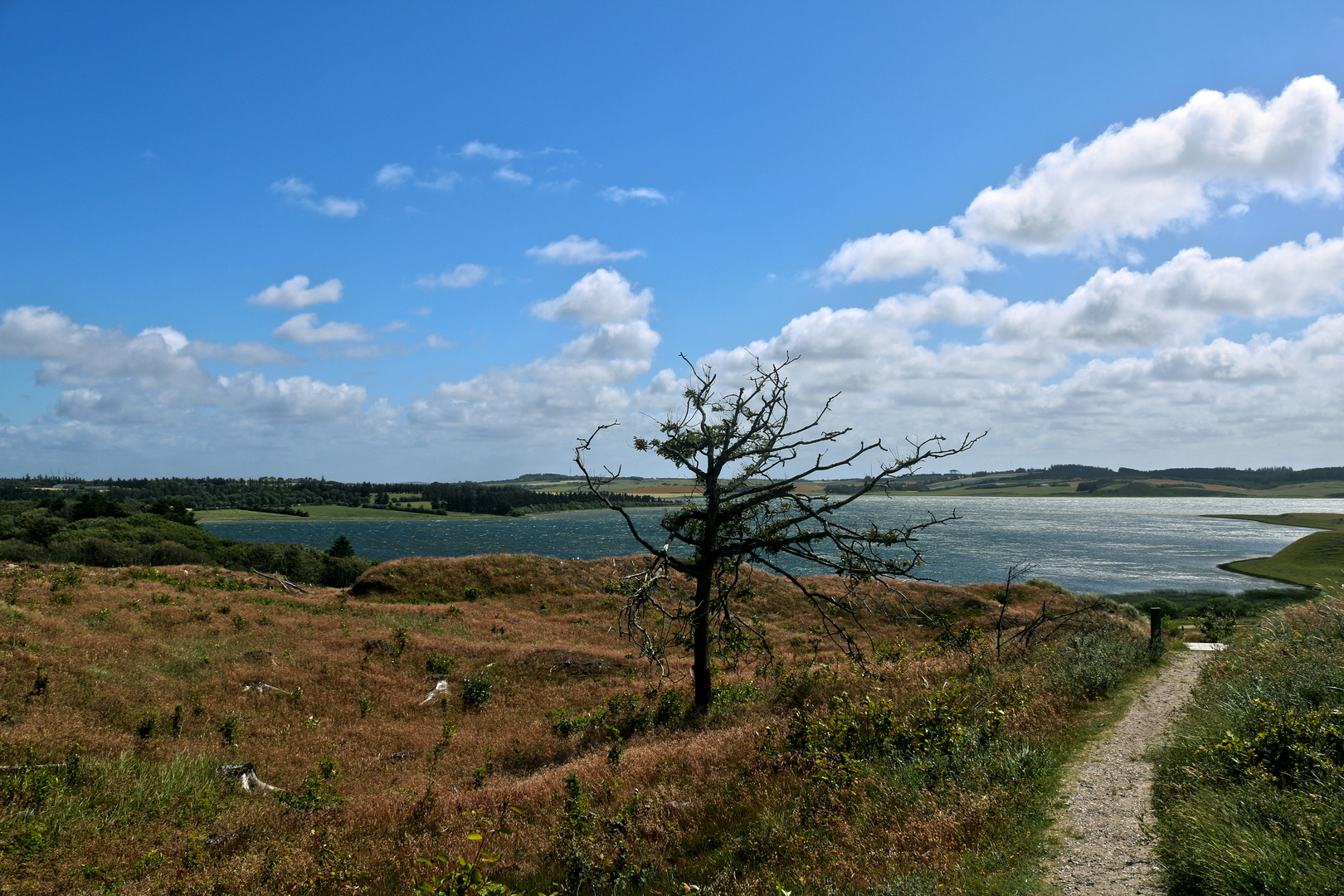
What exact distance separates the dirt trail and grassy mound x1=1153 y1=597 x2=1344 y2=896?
0.26 meters

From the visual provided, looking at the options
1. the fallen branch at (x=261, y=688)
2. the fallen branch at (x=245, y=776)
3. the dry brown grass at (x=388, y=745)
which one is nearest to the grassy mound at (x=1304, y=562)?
the dry brown grass at (x=388, y=745)

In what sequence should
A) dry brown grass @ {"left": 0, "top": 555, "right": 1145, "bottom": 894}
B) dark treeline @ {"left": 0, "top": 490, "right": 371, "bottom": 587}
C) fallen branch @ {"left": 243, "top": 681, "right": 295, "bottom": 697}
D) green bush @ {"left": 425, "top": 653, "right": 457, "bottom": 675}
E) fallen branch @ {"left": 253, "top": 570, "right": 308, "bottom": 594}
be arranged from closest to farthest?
dry brown grass @ {"left": 0, "top": 555, "right": 1145, "bottom": 894} < fallen branch @ {"left": 243, "top": 681, "right": 295, "bottom": 697} < green bush @ {"left": 425, "top": 653, "right": 457, "bottom": 675} < fallen branch @ {"left": 253, "top": 570, "right": 308, "bottom": 594} < dark treeline @ {"left": 0, "top": 490, "right": 371, "bottom": 587}

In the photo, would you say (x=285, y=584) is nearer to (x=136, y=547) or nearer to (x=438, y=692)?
(x=438, y=692)

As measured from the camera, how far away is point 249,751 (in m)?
14.5

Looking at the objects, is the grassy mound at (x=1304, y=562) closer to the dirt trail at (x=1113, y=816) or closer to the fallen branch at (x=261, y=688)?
the dirt trail at (x=1113, y=816)

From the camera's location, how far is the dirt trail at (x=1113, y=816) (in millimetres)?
6074

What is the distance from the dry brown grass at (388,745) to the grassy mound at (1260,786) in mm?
1964


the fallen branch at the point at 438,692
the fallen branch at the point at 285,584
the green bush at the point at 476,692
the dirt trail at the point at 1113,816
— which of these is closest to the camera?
the dirt trail at the point at 1113,816

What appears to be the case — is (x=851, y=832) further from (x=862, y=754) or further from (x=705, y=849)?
(x=862, y=754)

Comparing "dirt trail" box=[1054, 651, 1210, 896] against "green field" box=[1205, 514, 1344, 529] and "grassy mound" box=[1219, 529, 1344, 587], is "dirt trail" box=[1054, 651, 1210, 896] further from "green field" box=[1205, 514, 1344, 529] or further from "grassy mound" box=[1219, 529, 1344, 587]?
"green field" box=[1205, 514, 1344, 529]

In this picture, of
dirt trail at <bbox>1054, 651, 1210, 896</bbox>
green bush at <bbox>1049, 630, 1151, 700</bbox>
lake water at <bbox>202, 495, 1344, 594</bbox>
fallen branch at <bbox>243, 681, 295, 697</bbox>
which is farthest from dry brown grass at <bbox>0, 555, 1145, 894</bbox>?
lake water at <bbox>202, 495, 1344, 594</bbox>

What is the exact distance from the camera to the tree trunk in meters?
15.1

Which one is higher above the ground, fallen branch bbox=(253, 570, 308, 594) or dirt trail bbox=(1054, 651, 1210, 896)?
dirt trail bbox=(1054, 651, 1210, 896)

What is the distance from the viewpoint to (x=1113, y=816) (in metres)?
7.52
